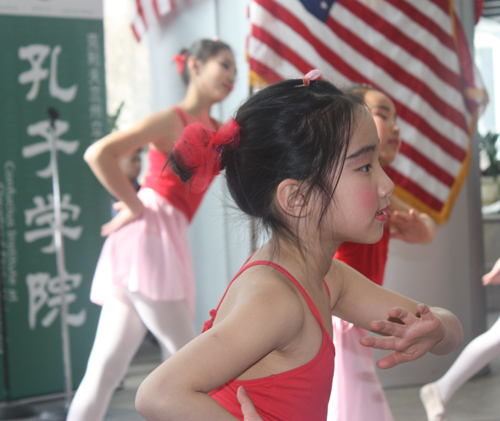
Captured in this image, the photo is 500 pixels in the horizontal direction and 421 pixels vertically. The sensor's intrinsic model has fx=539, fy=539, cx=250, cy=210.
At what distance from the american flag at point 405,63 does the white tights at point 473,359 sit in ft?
2.60

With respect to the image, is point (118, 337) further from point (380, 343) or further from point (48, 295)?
point (380, 343)

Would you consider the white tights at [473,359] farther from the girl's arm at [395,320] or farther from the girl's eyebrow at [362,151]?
the girl's eyebrow at [362,151]

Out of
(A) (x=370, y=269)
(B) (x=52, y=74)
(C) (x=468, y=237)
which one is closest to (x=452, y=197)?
(C) (x=468, y=237)

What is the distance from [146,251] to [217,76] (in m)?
0.86

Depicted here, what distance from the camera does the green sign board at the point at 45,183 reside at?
2.65 m

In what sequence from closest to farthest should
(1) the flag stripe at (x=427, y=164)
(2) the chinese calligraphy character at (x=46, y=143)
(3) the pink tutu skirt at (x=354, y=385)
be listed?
(3) the pink tutu skirt at (x=354, y=385), (2) the chinese calligraphy character at (x=46, y=143), (1) the flag stripe at (x=427, y=164)

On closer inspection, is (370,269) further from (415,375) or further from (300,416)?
(415,375)

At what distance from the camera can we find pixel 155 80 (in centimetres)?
307

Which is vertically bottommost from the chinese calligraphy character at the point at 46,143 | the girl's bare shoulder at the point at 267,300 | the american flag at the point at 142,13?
the girl's bare shoulder at the point at 267,300

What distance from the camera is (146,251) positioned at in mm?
2121

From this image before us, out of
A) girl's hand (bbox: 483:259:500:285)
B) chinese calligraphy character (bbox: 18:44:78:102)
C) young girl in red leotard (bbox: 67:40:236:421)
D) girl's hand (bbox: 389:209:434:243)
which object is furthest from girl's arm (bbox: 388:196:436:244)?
chinese calligraphy character (bbox: 18:44:78:102)

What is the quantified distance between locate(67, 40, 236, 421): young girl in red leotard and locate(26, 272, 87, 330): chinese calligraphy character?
69 centimetres

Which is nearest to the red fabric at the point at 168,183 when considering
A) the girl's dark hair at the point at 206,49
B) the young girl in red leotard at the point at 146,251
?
the young girl in red leotard at the point at 146,251

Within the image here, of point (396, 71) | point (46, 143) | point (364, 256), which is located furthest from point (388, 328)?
point (46, 143)
